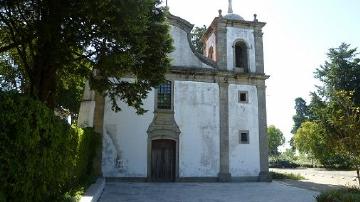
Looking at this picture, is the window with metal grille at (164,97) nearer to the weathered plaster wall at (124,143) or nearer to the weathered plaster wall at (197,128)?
the weathered plaster wall at (197,128)

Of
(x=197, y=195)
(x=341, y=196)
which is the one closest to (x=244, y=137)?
(x=197, y=195)

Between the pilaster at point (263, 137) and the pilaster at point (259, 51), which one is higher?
the pilaster at point (259, 51)

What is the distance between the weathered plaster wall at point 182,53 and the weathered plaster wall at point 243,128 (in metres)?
2.58

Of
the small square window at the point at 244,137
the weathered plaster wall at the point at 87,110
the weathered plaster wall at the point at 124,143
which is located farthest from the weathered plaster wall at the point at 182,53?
the weathered plaster wall at the point at 87,110

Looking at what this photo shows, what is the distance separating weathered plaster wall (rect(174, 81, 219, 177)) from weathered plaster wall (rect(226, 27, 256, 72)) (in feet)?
8.79

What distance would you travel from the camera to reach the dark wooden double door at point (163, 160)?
21.4 meters

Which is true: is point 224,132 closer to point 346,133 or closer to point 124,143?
point 124,143

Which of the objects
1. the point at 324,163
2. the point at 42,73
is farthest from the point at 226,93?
the point at 324,163

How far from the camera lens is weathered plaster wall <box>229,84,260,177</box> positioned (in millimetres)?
22000

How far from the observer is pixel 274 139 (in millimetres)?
81688

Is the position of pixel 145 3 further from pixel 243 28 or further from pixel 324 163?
pixel 324 163

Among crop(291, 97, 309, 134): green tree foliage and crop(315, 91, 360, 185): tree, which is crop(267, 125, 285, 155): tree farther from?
crop(315, 91, 360, 185): tree

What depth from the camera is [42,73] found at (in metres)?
12.4

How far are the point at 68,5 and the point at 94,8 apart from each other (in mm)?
685
